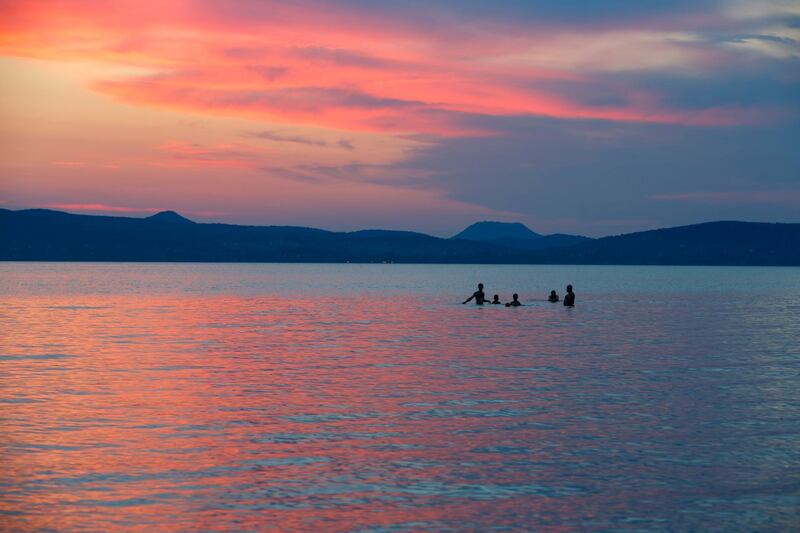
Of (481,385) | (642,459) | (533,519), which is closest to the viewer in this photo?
(533,519)

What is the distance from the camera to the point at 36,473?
63.3 feet

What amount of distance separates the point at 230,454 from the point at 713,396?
17459mm

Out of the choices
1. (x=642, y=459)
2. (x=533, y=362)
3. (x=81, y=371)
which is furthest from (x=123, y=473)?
(x=533, y=362)

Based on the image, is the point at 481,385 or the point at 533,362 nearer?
the point at 481,385

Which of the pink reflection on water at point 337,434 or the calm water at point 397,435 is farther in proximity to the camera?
the pink reflection on water at point 337,434

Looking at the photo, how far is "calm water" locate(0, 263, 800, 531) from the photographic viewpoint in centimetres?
1670

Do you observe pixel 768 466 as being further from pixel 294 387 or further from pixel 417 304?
pixel 417 304

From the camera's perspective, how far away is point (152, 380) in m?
34.1

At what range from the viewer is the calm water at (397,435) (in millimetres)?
16703

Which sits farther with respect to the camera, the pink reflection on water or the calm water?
the pink reflection on water

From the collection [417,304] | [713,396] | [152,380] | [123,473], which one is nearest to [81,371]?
[152,380]

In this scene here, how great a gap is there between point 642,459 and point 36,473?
1327 cm

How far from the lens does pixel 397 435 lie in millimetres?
23500

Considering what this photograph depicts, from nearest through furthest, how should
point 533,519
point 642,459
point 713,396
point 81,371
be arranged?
1. point 533,519
2. point 642,459
3. point 713,396
4. point 81,371
